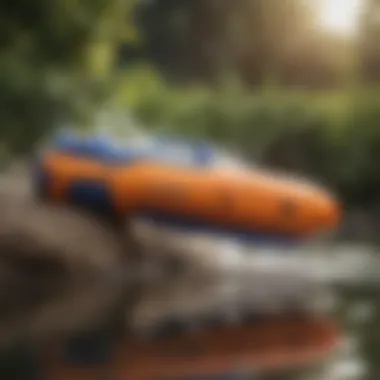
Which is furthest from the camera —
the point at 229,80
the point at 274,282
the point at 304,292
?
the point at 229,80

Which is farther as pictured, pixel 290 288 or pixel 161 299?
pixel 290 288

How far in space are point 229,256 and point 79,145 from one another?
29 cm

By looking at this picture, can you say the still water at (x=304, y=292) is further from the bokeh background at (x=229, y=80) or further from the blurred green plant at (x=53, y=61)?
the blurred green plant at (x=53, y=61)

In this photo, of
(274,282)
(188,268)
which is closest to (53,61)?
(188,268)

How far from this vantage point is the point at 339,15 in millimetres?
1639

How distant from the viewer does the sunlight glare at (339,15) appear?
1637mm

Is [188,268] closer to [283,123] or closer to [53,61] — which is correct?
[283,123]

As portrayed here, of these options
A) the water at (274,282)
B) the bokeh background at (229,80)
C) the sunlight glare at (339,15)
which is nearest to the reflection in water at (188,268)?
the water at (274,282)

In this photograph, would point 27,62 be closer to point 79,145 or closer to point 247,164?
point 79,145

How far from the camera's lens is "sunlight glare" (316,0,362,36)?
1.64 meters

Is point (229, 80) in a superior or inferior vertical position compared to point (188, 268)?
superior

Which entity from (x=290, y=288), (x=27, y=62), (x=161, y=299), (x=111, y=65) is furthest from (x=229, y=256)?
(x=27, y=62)

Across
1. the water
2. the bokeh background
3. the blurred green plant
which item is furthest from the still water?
the blurred green plant

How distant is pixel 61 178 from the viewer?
156 centimetres
